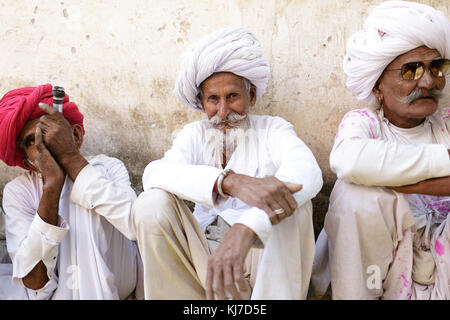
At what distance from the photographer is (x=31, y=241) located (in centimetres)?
275

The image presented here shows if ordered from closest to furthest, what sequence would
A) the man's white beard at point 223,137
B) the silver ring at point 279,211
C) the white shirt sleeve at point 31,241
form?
the silver ring at point 279,211
the white shirt sleeve at point 31,241
the man's white beard at point 223,137

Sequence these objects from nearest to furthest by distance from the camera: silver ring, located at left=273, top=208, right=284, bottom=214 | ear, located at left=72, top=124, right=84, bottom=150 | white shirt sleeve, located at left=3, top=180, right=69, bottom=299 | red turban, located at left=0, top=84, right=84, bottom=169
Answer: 1. silver ring, located at left=273, top=208, right=284, bottom=214
2. white shirt sleeve, located at left=3, top=180, right=69, bottom=299
3. red turban, located at left=0, top=84, right=84, bottom=169
4. ear, located at left=72, top=124, right=84, bottom=150

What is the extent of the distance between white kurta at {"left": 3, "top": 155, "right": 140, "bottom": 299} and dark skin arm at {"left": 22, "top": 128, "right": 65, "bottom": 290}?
36 mm

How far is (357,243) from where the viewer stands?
100 inches

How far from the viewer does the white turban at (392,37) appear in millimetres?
2889

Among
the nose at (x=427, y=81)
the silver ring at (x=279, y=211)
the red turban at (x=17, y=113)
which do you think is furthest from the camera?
the red turban at (x=17, y=113)

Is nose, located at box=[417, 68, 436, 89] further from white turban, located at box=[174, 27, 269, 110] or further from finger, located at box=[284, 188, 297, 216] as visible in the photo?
finger, located at box=[284, 188, 297, 216]

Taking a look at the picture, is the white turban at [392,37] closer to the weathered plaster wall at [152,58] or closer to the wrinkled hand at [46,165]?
the weathered plaster wall at [152,58]

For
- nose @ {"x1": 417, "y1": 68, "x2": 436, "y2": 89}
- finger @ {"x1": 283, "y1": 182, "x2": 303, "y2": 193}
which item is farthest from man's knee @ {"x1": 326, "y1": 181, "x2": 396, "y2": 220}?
nose @ {"x1": 417, "y1": 68, "x2": 436, "y2": 89}

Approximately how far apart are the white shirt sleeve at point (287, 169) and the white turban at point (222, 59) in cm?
36

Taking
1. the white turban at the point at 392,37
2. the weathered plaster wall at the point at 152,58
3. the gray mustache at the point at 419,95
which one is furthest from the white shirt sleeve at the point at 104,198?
the gray mustache at the point at 419,95

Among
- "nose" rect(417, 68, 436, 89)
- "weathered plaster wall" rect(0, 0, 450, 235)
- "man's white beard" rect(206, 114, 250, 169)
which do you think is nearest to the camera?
"nose" rect(417, 68, 436, 89)

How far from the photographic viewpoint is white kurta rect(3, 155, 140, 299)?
2773 millimetres

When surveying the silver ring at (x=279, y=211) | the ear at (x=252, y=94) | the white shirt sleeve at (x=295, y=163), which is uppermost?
the ear at (x=252, y=94)
